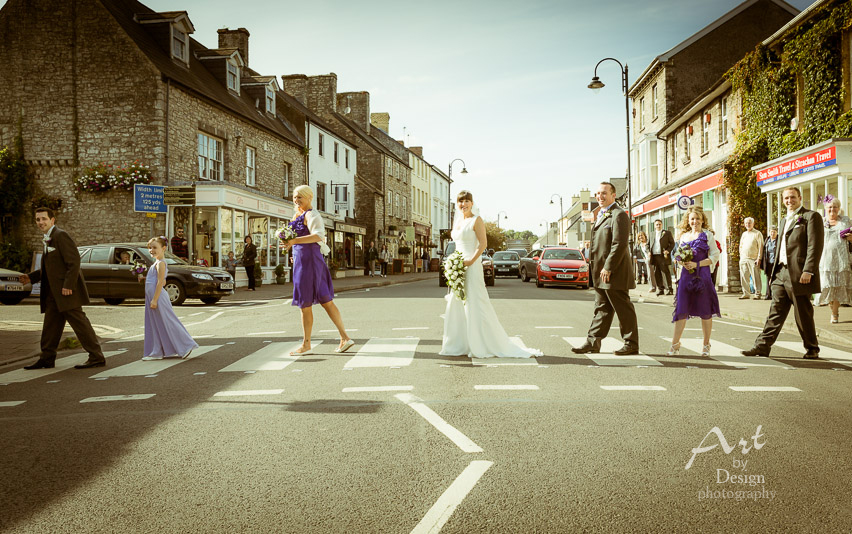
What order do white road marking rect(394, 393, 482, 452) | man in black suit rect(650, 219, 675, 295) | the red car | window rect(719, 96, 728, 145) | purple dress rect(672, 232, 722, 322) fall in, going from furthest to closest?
the red car < window rect(719, 96, 728, 145) < man in black suit rect(650, 219, 675, 295) < purple dress rect(672, 232, 722, 322) < white road marking rect(394, 393, 482, 452)

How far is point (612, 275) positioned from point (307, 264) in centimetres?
361

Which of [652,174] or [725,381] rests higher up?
[652,174]

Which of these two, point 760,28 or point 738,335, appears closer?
point 738,335

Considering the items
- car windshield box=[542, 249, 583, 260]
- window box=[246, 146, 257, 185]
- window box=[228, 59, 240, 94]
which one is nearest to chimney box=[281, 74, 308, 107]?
window box=[228, 59, 240, 94]

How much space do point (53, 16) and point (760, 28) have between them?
28.1 meters

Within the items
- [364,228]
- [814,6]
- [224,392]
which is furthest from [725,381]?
[364,228]

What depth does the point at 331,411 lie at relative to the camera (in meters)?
5.10

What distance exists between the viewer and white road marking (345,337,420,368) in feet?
23.9

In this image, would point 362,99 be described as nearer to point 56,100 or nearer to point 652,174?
point 652,174

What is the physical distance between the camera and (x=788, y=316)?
444 inches

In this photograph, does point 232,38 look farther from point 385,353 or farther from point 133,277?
point 385,353

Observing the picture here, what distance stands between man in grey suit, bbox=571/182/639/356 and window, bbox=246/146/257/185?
22.6 metres

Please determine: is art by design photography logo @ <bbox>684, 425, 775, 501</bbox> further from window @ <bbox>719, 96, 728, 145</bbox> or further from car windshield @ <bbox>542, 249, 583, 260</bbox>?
car windshield @ <bbox>542, 249, 583, 260</bbox>

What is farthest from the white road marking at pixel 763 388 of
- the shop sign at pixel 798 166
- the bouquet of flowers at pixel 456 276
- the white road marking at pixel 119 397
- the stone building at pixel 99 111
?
the stone building at pixel 99 111
